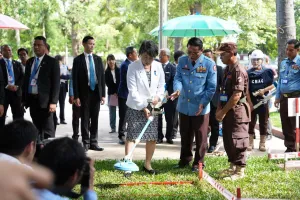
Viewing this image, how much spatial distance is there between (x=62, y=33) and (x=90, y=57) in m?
29.9

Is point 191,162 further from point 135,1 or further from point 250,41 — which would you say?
point 250,41

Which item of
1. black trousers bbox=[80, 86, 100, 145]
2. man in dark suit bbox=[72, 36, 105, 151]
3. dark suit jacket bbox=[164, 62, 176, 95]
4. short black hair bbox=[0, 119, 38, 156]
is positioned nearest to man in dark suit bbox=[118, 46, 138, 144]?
man in dark suit bbox=[72, 36, 105, 151]

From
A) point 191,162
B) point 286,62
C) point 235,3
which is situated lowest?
point 191,162

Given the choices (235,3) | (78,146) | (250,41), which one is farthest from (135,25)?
(78,146)

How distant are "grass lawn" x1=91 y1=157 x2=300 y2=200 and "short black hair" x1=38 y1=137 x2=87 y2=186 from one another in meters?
3.55

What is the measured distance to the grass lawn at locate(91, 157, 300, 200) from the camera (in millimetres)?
5520

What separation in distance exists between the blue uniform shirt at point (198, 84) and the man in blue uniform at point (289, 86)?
157 cm

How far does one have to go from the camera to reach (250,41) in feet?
88.9

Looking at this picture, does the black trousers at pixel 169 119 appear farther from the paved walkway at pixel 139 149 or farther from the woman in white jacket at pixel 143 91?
the woman in white jacket at pixel 143 91

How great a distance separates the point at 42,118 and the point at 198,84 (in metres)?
2.33

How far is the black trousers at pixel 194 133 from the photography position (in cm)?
677

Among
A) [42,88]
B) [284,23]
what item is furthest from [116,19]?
[42,88]

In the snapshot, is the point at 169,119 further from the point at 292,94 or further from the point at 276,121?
the point at 276,121

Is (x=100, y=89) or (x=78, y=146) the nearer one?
(x=78, y=146)
